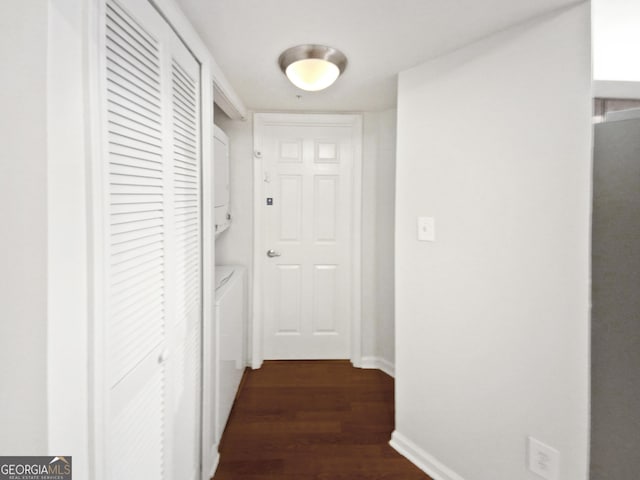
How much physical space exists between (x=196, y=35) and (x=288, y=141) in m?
1.38

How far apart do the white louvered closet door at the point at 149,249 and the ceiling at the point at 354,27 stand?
26 cm

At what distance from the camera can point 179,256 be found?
1.37 meters

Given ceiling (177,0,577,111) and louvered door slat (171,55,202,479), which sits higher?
ceiling (177,0,577,111)

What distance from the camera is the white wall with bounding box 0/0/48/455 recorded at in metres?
0.65

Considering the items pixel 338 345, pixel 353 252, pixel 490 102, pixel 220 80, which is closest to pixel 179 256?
pixel 220 80

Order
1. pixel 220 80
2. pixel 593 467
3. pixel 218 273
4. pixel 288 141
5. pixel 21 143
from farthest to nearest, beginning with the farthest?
1. pixel 288 141
2. pixel 218 273
3. pixel 220 80
4. pixel 593 467
5. pixel 21 143

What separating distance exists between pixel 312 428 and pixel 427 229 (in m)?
1.43

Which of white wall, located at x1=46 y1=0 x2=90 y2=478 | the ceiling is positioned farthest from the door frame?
white wall, located at x1=46 y1=0 x2=90 y2=478

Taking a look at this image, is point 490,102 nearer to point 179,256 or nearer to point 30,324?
point 179,256

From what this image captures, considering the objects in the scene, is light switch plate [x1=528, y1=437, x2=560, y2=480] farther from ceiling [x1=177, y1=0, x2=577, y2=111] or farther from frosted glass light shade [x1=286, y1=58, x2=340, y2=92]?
frosted glass light shade [x1=286, y1=58, x2=340, y2=92]

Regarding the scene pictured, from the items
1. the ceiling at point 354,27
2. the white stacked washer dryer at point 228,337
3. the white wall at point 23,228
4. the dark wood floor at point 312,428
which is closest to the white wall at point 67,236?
the white wall at point 23,228

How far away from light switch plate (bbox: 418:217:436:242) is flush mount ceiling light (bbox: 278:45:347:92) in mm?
940

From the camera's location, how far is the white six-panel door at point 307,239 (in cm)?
288

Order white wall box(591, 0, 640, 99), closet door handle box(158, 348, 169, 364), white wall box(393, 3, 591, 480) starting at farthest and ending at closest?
white wall box(591, 0, 640, 99) < white wall box(393, 3, 591, 480) < closet door handle box(158, 348, 169, 364)
